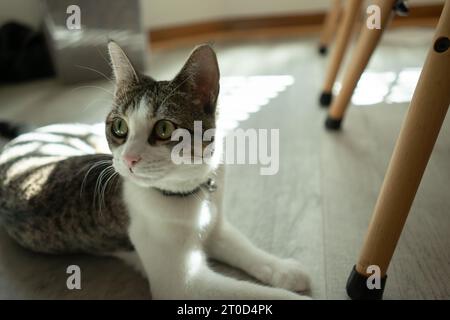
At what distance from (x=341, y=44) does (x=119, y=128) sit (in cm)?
107

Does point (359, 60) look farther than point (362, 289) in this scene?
Yes

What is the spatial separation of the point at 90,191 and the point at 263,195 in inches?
19.5

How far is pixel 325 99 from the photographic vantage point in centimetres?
166

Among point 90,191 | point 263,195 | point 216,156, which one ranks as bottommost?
point 263,195

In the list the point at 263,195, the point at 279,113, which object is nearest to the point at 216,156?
the point at 263,195

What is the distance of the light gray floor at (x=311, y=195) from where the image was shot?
890 mm

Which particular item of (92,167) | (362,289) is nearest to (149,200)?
(92,167)

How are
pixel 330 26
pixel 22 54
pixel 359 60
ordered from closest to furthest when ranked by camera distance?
1. pixel 359 60
2. pixel 22 54
3. pixel 330 26

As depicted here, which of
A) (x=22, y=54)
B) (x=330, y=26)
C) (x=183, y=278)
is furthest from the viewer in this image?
(x=330, y=26)

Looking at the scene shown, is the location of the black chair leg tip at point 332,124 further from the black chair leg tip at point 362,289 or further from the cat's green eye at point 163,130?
the cat's green eye at point 163,130

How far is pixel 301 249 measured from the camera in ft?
3.14

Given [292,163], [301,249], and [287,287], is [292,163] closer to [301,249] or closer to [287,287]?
[301,249]

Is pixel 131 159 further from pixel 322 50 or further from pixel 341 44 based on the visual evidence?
pixel 322 50

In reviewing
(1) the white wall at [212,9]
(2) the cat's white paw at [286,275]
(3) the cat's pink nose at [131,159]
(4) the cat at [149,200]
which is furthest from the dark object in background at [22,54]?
(2) the cat's white paw at [286,275]
